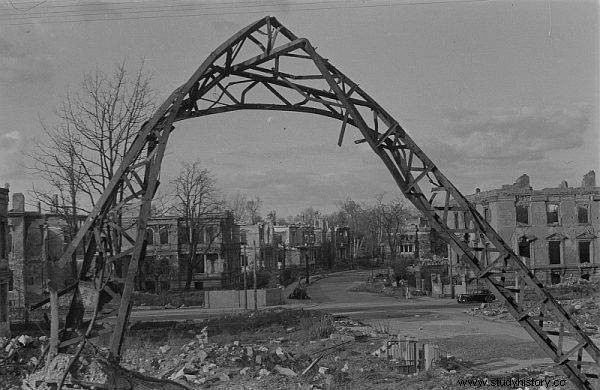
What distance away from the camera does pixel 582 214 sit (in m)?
44.8

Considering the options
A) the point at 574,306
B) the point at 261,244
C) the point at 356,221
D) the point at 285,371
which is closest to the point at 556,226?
the point at 574,306

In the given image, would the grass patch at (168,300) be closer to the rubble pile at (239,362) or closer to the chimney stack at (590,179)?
the rubble pile at (239,362)

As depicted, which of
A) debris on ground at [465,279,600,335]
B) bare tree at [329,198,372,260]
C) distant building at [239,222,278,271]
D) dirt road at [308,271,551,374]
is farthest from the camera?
bare tree at [329,198,372,260]

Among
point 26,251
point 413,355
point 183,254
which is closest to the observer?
point 413,355

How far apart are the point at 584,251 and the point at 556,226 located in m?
2.92

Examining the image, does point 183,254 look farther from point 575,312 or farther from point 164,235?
point 575,312

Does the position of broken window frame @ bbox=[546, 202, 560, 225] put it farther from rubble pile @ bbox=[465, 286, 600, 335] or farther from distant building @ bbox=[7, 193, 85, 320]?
distant building @ bbox=[7, 193, 85, 320]

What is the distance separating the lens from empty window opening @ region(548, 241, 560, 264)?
144ft

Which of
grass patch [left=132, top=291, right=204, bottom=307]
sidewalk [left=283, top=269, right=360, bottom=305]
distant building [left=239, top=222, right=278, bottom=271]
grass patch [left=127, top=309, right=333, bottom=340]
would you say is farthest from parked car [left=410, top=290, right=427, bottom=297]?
distant building [left=239, top=222, right=278, bottom=271]

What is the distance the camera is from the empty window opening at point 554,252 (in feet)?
144

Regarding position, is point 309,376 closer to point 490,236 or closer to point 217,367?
point 217,367

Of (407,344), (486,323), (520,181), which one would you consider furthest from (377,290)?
(407,344)

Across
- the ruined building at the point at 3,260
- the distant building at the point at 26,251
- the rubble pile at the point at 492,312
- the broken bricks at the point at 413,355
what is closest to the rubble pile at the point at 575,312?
the rubble pile at the point at 492,312

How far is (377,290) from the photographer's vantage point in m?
50.7
